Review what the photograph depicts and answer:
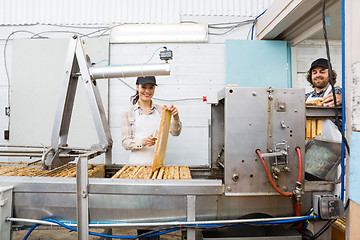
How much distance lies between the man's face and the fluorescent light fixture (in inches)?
59.9

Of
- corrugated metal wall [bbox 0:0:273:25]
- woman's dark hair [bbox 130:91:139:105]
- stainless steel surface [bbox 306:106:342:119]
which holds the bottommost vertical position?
stainless steel surface [bbox 306:106:342:119]

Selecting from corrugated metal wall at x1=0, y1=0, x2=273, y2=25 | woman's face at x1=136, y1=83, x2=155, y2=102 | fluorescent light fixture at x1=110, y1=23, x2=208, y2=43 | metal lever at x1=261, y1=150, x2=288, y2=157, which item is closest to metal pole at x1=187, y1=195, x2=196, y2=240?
metal lever at x1=261, y1=150, x2=288, y2=157

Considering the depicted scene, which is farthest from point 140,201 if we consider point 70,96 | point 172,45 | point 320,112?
point 172,45

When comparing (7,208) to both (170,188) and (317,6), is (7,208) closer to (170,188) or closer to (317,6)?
(170,188)

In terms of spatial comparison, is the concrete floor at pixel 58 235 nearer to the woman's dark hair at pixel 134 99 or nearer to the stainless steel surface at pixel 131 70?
the woman's dark hair at pixel 134 99

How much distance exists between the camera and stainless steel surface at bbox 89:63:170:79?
4.74 ft

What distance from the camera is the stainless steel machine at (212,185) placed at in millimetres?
1225

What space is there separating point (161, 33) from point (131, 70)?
190cm

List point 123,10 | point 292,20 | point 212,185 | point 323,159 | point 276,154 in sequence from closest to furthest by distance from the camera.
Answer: point 276,154
point 212,185
point 323,159
point 292,20
point 123,10

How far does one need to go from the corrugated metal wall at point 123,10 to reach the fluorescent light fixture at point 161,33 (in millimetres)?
91

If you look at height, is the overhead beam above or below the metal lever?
above

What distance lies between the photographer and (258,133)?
1231 millimetres

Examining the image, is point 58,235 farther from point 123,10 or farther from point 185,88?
point 123,10

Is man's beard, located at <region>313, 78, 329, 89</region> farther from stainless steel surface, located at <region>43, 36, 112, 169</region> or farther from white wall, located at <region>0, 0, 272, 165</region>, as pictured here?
stainless steel surface, located at <region>43, 36, 112, 169</region>
